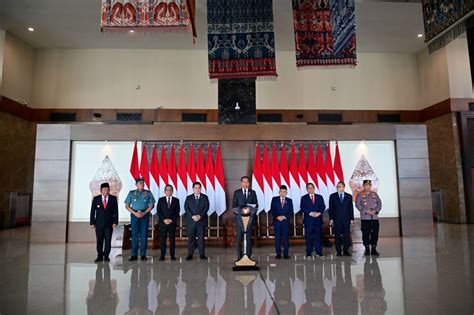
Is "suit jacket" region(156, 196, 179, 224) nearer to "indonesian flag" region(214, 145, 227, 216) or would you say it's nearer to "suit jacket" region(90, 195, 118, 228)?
"suit jacket" region(90, 195, 118, 228)

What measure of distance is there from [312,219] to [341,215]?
55cm

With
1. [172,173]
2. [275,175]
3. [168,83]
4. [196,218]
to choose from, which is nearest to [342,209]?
[275,175]

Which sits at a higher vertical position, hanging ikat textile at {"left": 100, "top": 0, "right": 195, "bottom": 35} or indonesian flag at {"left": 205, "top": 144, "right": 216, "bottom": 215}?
hanging ikat textile at {"left": 100, "top": 0, "right": 195, "bottom": 35}

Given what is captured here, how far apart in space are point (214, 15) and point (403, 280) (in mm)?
6007

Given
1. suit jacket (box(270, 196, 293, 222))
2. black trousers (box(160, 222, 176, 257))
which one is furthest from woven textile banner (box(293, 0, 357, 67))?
black trousers (box(160, 222, 176, 257))

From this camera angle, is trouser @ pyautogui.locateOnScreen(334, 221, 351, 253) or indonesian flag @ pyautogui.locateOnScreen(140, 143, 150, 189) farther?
indonesian flag @ pyautogui.locateOnScreen(140, 143, 150, 189)

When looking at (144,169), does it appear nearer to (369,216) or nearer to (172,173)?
(172,173)

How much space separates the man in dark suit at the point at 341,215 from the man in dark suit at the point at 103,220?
4003mm

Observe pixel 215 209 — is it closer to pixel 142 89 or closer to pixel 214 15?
pixel 214 15

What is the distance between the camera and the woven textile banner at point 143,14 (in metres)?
6.13

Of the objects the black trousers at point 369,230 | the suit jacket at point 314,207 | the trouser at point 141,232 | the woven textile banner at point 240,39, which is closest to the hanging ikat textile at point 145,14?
the woven textile banner at point 240,39

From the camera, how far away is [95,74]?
39.9 ft

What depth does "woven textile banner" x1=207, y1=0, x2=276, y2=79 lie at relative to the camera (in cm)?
696

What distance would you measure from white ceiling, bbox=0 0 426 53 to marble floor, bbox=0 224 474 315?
5.98m
